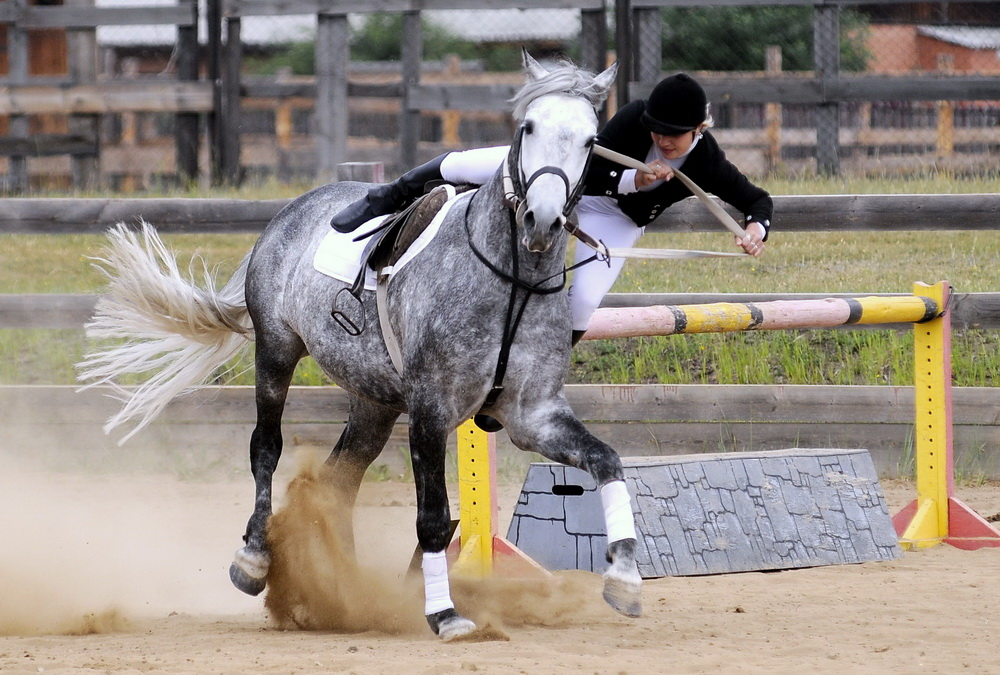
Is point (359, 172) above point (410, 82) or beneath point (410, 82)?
beneath

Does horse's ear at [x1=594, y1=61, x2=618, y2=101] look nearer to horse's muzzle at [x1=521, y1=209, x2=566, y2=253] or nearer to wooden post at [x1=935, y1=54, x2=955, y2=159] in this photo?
horse's muzzle at [x1=521, y1=209, x2=566, y2=253]

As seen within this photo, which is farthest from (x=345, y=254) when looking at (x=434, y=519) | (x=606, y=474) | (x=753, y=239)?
(x=753, y=239)

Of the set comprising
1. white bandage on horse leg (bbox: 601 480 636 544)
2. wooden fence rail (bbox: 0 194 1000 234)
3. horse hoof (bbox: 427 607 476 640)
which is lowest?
horse hoof (bbox: 427 607 476 640)

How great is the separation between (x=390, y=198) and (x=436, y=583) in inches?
54.2

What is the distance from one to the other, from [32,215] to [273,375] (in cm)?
284

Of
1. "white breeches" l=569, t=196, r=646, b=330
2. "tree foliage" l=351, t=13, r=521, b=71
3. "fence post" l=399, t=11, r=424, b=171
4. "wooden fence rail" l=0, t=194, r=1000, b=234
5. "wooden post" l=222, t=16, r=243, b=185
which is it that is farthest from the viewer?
"tree foliage" l=351, t=13, r=521, b=71

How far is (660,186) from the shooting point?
394cm

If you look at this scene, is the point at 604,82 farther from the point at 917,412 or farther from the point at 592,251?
the point at 917,412

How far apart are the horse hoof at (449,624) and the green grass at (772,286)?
9.03 feet

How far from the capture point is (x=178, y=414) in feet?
22.2

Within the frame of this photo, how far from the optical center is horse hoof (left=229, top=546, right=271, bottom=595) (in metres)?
4.44

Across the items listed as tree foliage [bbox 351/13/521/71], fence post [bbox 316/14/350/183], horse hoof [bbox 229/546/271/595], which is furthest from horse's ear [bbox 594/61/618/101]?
tree foliage [bbox 351/13/521/71]

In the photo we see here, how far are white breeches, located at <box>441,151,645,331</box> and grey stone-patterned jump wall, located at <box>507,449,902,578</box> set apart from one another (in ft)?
3.96

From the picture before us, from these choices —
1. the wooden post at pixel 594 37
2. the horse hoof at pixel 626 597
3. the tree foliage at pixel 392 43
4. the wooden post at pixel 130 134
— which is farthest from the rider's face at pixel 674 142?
the tree foliage at pixel 392 43
